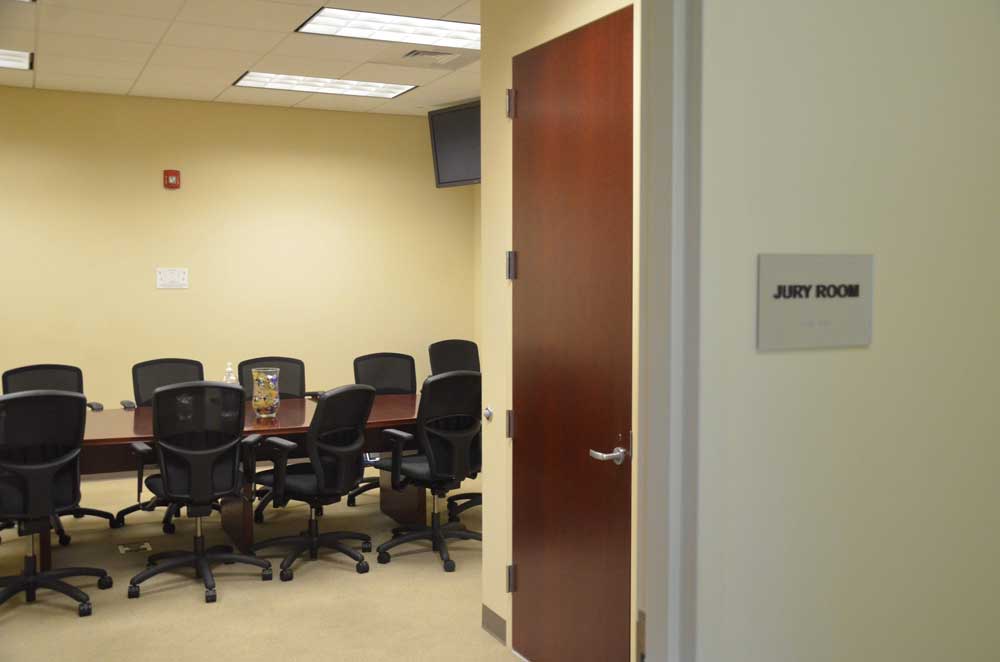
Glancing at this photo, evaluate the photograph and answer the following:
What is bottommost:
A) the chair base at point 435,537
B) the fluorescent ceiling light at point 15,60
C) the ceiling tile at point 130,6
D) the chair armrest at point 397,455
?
the chair base at point 435,537

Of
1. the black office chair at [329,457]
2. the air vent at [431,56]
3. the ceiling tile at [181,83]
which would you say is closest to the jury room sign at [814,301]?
the black office chair at [329,457]

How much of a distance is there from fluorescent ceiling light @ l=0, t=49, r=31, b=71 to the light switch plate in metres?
1.92

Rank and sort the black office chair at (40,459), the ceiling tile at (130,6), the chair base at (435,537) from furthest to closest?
1. the chair base at (435,537)
2. the ceiling tile at (130,6)
3. the black office chair at (40,459)

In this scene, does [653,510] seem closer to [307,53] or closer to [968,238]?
[968,238]

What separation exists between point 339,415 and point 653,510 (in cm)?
388

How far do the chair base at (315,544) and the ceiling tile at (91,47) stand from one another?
3.22 m

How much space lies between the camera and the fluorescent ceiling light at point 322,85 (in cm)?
717

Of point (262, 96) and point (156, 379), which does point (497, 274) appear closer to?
point (156, 379)

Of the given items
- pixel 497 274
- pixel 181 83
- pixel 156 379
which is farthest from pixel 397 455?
pixel 181 83

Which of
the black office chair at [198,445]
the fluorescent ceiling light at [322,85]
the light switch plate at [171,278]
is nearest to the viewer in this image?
the black office chair at [198,445]

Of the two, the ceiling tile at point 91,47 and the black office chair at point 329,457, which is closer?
the black office chair at point 329,457

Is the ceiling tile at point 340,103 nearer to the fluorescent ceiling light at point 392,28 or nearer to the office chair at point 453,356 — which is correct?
the fluorescent ceiling light at point 392,28

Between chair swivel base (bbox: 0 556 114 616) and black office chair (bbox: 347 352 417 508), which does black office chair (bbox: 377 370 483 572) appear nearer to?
black office chair (bbox: 347 352 417 508)

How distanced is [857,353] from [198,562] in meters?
4.35
